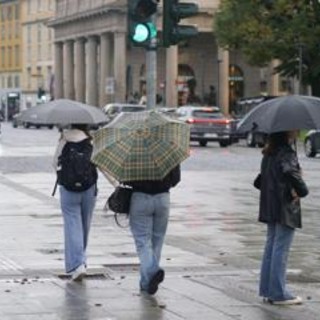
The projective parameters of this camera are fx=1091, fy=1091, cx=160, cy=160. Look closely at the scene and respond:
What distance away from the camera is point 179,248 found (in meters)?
14.0

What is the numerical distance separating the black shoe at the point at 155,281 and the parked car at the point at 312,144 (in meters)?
29.1

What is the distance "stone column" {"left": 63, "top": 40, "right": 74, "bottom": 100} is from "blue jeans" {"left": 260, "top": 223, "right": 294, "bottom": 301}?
10212cm

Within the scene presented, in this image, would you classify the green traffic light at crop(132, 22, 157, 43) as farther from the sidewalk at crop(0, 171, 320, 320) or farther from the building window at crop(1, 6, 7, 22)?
the building window at crop(1, 6, 7, 22)

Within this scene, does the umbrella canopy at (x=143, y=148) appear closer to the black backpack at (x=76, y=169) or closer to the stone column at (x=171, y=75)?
the black backpack at (x=76, y=169)

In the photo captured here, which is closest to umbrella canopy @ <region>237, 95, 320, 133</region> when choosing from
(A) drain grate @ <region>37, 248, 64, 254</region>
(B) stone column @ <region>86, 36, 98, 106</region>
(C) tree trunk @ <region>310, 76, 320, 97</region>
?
(A) drain grate @ <region>37, 248, 64, 254</region>

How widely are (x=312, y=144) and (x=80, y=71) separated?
71017 mm

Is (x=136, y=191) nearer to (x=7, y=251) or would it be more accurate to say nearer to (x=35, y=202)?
(x=7, y=251)

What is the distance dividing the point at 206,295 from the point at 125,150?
1.60m

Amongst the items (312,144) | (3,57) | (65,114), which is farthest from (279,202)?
(3,57)

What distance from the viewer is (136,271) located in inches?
473

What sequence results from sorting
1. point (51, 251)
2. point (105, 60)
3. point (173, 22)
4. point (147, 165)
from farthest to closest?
point (105, 60) < point (173, 22) < point (51, 251) < point (147, 165)

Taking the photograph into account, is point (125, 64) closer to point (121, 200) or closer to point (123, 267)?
point (123, 267)

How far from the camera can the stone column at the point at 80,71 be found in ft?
354

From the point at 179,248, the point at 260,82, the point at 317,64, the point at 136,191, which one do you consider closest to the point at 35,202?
the point at 179,248
